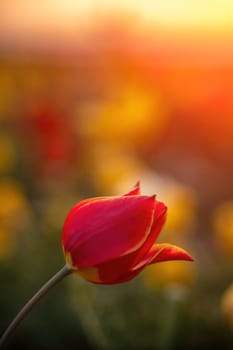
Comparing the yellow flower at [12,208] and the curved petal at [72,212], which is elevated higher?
the curved petal at [72,212]

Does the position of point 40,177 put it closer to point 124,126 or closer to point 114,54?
point 124,126

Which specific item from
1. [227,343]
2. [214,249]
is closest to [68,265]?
[227,343]

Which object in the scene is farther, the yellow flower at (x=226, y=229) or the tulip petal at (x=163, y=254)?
the yellow flower at (x=226, y=229)

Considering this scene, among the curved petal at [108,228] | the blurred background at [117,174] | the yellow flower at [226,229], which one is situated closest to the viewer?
the curved petal at [108,228]

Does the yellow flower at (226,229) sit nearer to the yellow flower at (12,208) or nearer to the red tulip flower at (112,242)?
the yellow flower at (12,208)

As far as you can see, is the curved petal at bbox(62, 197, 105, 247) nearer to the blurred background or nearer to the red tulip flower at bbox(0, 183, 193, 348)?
the red tulip flower at bbox(0, 183, 193, 348)

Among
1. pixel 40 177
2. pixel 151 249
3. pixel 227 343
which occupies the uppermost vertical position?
pixel 151 249

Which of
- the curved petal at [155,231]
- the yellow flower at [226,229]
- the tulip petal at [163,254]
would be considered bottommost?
the yellow flower at [226,229]

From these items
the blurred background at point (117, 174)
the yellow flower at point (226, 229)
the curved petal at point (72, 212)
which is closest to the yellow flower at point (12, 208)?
the blurred background at point (117, 174)

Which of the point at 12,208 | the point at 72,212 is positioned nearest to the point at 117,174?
the point at 12,208
